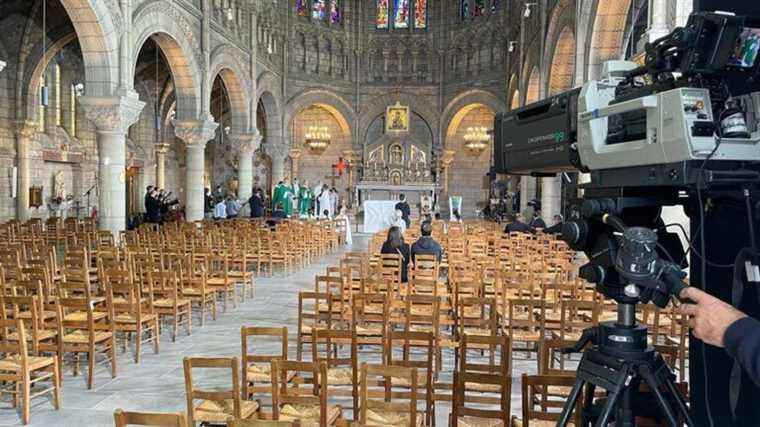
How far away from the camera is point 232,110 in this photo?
26.9 metres

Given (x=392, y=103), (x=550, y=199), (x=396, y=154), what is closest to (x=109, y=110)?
(x=550, y=199)

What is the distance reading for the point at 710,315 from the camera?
6.38 ft

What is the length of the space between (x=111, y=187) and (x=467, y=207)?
954 inches

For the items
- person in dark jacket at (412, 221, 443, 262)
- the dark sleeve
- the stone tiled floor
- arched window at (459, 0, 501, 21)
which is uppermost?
arched window at (459, 0, 501, 21)

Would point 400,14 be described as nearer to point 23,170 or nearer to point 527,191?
point 527,191

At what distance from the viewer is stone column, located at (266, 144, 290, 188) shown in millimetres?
33000

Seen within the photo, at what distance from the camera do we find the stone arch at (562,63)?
761 inches

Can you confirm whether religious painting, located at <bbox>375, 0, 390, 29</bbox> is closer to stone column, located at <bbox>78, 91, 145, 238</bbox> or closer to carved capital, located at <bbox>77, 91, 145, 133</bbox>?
stone column, located at <bbox>78, 91, 145, 238</bbox>

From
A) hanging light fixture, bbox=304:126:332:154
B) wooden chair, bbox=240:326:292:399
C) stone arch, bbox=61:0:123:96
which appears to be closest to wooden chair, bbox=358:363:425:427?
wooden chair, bbox=240:326:292:399

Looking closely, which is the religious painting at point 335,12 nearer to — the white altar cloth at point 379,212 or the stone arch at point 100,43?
the white altar cloth at point 379,212

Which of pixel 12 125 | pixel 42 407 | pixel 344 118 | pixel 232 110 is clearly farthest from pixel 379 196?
pixel 42 407

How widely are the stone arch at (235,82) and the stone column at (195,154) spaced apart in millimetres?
2710

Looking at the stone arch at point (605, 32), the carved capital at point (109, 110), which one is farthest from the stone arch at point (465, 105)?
the carved capital at point (109, 110)

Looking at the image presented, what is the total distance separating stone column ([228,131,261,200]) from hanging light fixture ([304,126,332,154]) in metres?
8.86
